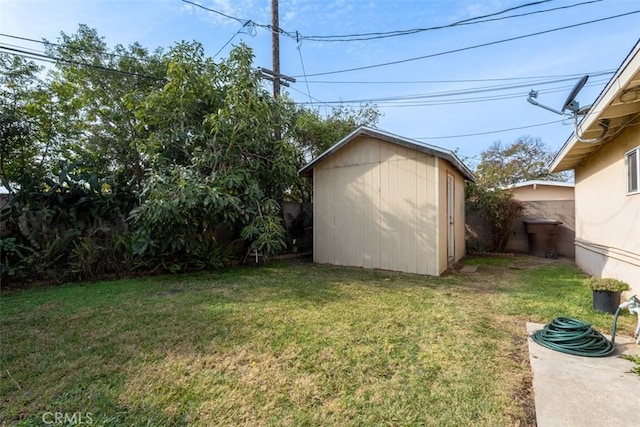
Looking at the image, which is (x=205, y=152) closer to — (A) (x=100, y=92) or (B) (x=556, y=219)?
(A) (x=100, y=92)

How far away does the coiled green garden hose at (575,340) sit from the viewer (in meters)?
2.75

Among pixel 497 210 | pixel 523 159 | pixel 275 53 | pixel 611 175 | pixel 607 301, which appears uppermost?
pixel 275 53

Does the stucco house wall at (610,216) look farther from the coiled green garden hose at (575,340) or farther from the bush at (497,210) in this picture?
the bush at (497,210)

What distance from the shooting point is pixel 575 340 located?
111 inches

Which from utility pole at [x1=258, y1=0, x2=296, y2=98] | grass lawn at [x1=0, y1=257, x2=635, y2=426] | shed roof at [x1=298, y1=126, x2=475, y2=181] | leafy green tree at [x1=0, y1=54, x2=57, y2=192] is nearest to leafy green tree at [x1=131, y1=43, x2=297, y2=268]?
grass lawn at [x1=0, y1=257, x2=635, y2=426]

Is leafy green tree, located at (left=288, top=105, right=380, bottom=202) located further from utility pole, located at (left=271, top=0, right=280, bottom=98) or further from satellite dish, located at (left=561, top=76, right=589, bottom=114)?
satellite dish, located at (left=561, top=76, right=589, bottom=114)

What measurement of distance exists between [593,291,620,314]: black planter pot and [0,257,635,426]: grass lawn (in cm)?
13

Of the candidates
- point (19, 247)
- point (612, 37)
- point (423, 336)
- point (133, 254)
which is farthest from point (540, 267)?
point (19, 247)

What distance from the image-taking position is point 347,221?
7164 mm

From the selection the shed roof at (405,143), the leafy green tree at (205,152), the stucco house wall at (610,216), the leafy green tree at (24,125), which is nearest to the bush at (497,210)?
the stucco house wall at (610,216)

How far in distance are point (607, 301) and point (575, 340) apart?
156 cm

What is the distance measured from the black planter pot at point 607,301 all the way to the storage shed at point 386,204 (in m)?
2.44

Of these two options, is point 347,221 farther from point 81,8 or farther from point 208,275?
point 81,8

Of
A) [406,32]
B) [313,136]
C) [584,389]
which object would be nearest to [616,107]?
[584,389]
